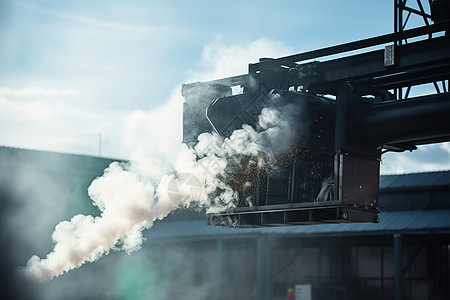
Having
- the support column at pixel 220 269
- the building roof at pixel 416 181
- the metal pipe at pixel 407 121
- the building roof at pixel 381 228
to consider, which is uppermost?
the metal pipe at pixel 407 121

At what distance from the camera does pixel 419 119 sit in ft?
37.4

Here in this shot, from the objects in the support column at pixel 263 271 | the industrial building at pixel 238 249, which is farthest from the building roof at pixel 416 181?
the support column at pixel 263 271

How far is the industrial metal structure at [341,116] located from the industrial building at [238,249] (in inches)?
582

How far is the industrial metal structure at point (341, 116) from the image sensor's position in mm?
11617

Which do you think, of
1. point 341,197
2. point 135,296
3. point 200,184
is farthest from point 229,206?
point 135,296

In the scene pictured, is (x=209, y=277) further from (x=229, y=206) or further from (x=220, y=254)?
(x=229, y=206)

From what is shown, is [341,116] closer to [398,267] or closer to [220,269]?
[398,267]

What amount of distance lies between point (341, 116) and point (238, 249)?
79.3ft

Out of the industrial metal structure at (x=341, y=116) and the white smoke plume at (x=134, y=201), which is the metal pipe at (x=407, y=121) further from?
the white smoke plume at (x=134, y=201)

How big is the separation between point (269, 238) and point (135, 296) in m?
10.4

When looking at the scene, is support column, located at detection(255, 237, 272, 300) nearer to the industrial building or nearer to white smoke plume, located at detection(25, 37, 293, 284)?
the industrial building

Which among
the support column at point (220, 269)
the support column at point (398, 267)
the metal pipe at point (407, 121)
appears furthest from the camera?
the support column at point (220, 269)

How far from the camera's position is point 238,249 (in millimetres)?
35531

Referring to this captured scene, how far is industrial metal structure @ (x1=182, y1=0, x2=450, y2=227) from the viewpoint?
1162 centimetres
